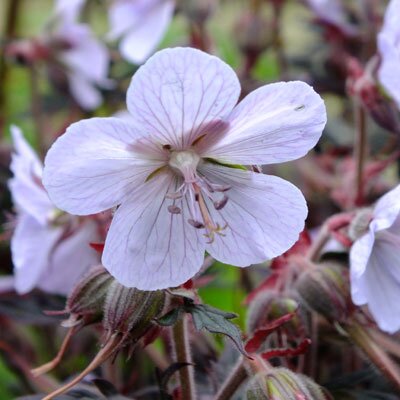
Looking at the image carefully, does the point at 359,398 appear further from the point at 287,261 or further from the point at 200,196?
the point at 200,196

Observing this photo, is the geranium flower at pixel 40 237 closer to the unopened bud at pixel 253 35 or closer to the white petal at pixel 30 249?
the white petal at pixel 30 249

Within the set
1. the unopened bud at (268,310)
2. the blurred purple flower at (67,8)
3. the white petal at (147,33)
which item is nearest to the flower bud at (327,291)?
the unopened bud at (268,310)

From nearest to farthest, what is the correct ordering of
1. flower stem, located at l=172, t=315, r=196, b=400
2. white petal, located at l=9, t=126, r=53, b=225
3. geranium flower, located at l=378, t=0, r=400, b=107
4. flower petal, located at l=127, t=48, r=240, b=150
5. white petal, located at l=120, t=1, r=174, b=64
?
1. flower petal, located at l=127, t=48, r=240, b=150
2. flower stem, located at l=172, t=315, r=196, b=400
3. geranium flower, located at l=378, t=0, r=400, b=107
4. white petal, located at l=9, t=126, r=53, b=225
5. white petal, located at l=120, t=1, r=174, b=64

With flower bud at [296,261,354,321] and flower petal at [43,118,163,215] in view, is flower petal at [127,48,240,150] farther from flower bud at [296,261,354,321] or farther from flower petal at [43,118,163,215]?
flower bud at [296,261,354,321]


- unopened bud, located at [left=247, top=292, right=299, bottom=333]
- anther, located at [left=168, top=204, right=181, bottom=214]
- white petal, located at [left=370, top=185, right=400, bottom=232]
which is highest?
anther, located at [left=168, top=204, right=181, bottom=214]

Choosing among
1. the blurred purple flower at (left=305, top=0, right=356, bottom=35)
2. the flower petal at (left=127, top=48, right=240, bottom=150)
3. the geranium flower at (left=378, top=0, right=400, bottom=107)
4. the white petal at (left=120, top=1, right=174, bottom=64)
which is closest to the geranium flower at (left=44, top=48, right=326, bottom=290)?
the flower petal at (left=127, top=48, right=240, bottom=150)

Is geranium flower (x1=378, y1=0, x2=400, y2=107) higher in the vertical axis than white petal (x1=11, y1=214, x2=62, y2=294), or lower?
higher

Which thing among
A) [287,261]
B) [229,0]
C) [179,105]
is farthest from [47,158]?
[229,0]
